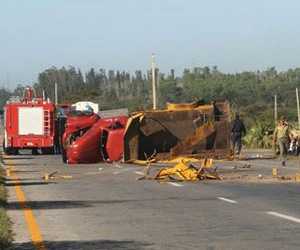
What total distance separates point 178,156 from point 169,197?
14.5 metres

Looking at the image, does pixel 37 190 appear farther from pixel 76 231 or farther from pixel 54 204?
pixel 76 231

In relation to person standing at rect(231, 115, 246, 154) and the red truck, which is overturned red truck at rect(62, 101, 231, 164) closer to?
the red truck

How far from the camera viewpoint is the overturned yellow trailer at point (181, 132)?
32062 millimetres

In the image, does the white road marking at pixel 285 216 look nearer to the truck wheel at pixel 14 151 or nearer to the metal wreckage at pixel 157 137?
the metal wreckage at pixel 157 137

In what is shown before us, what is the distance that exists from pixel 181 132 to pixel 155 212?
59.9 ft

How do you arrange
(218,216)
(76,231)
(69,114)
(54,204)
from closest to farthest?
(76,231), (218,216), (54,204), (69,114)

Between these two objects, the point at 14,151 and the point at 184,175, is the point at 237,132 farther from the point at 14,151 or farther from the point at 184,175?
the point at 14,151

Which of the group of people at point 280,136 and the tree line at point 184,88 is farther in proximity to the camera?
the tree line at point 184,88

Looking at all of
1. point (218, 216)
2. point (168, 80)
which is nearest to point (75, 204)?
point (218, 216)

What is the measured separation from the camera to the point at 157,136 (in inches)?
1278

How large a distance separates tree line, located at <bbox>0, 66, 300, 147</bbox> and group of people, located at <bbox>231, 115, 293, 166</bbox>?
27.1m

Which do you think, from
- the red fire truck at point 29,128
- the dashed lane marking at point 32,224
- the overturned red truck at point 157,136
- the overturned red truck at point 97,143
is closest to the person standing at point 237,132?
the overturned red truck at point 157,136

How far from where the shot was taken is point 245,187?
66.3 feet

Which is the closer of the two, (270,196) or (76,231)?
(76,231)
